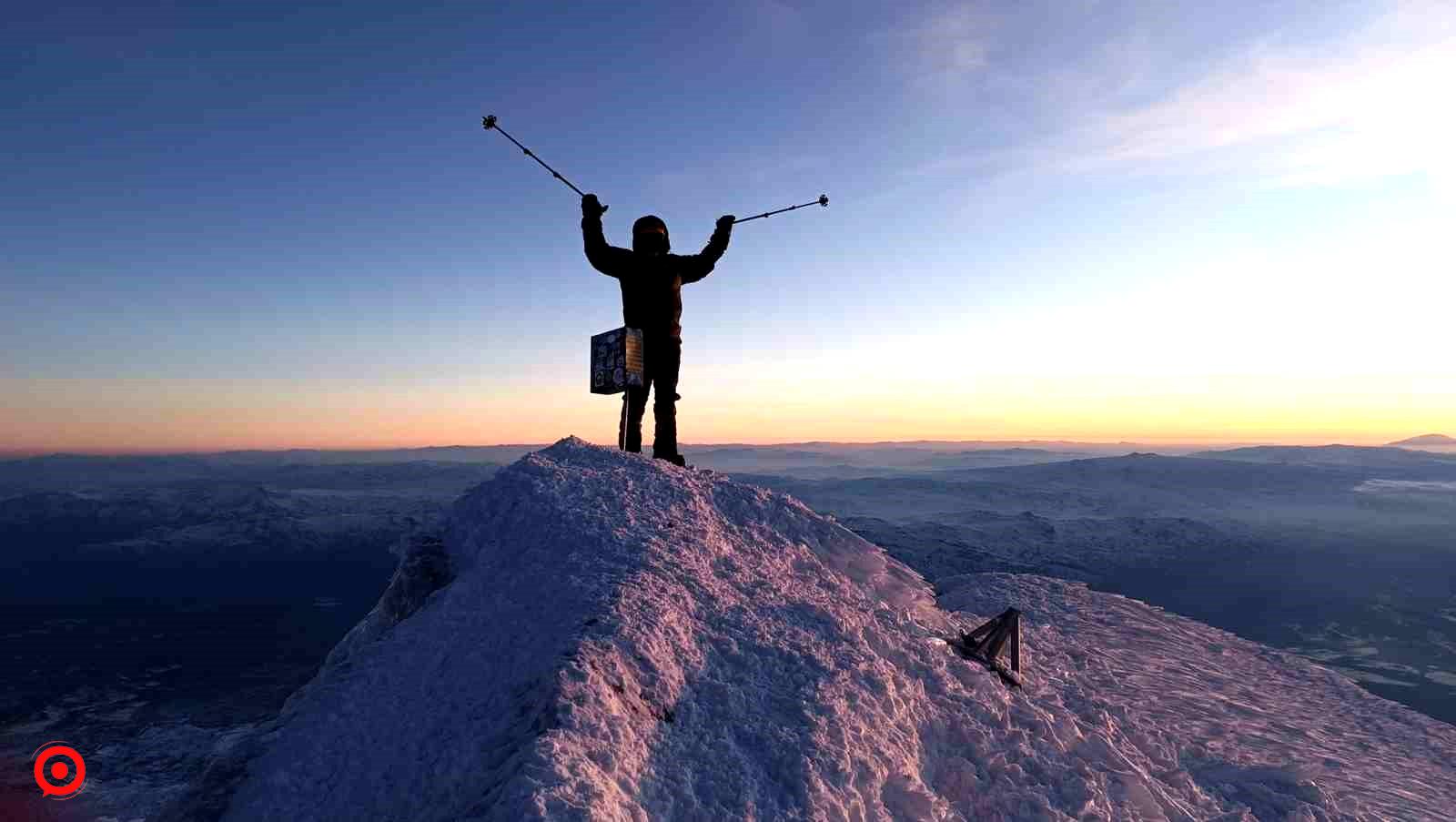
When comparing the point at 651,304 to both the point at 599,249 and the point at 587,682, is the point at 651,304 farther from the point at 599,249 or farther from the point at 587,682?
the point at 587,682

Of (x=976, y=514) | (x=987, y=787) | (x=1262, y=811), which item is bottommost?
(x=976, y=514)

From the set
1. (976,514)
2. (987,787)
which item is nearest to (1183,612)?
(976,514)

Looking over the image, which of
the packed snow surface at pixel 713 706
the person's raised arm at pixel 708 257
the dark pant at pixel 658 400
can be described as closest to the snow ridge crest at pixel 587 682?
the packed snow surface at pixel 713 706

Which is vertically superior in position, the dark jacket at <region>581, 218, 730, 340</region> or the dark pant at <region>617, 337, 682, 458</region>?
the dark jacket at <region>581, 218, 730, 340</region>

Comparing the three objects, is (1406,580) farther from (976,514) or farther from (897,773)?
(897,773)

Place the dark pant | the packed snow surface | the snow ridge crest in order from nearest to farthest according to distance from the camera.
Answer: the snow ridge crest
the packed snow surface
the dark pant

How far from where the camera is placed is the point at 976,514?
69.9 metres

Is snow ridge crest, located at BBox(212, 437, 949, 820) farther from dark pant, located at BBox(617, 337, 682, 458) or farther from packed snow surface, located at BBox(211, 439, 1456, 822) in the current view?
dark pant, located at BBox(617, 337, 682, 458)

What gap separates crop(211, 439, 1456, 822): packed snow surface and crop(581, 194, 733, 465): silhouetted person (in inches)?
55.3

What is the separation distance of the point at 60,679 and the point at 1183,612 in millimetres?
66666

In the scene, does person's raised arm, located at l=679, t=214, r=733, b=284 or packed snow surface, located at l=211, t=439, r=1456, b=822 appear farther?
person's raised arm, located at l=679, t=214, r=733, b=284

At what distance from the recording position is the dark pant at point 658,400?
9109 mm

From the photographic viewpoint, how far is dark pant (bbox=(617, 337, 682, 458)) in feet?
29.9

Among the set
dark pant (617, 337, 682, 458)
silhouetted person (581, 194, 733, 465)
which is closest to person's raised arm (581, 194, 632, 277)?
silhouetted person (581, 194, 733, 465)
